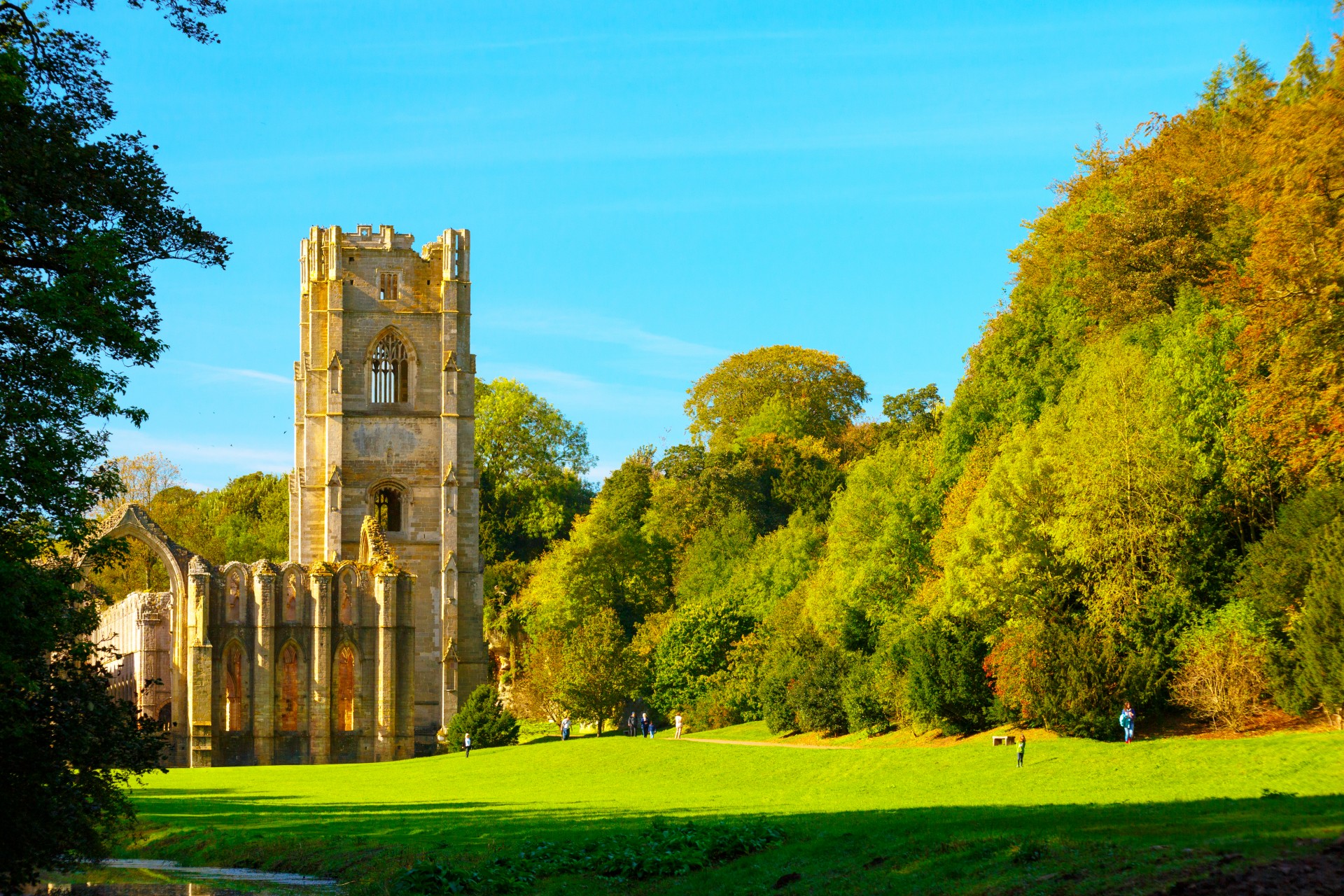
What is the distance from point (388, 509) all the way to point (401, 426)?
3.70 meters

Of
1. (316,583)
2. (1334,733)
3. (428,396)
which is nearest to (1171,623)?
(1334,733)

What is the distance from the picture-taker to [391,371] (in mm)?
63406

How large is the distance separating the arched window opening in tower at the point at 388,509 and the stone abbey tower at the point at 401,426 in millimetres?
49

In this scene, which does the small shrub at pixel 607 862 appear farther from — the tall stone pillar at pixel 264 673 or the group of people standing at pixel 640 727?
the tall stone pillar at pixel 264 673

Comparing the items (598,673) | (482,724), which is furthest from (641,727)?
(482,724)

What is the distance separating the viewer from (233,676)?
177ft

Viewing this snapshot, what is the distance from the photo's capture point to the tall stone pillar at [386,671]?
54.4 metres

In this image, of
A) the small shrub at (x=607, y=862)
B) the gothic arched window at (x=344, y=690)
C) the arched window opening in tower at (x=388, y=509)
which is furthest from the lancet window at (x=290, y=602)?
the small shrub at (x=607, y=862)

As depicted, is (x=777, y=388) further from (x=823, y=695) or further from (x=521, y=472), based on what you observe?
(x=823, y=695)

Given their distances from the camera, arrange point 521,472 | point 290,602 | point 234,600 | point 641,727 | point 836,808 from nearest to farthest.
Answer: point 836,808 < point 234,600 < point 290,602 < point 641,727 < point 521,472

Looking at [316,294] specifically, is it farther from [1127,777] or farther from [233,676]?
[1127,777]

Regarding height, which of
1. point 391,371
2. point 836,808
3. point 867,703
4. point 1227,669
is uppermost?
point 391,371

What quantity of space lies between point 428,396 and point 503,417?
26254 mm

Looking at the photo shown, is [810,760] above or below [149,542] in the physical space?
below
